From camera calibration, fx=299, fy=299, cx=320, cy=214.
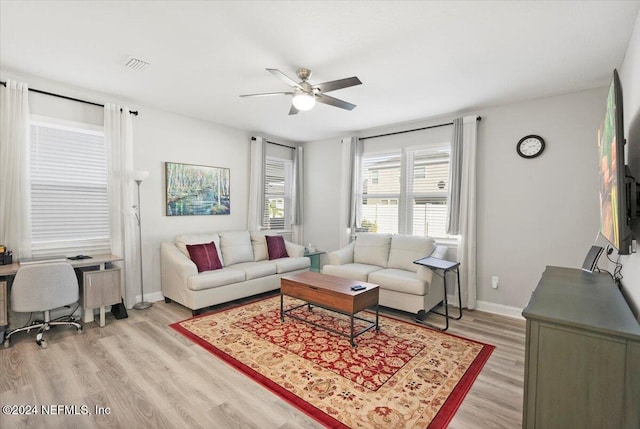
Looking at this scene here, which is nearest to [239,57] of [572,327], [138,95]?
[138,95]

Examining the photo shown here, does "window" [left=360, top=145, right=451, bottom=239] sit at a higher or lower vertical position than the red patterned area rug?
higher

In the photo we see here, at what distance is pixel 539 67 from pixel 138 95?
434 cm

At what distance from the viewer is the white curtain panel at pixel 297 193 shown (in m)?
6.04

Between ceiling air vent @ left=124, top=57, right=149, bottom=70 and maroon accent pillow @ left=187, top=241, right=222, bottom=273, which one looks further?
maroon accent pillow @ left=187, top=241, right=222, bottom=273

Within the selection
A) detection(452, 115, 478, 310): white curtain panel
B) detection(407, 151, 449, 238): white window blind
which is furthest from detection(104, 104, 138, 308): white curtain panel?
detection(452, 115, 478, 310): white curtain panel

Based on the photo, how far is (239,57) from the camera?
8.71 ft

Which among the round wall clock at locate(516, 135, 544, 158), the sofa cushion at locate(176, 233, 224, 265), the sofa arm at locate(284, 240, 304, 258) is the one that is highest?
the round wall clock at locate(516, 135, 544, 158)

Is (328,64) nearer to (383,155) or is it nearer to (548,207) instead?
(383,155)

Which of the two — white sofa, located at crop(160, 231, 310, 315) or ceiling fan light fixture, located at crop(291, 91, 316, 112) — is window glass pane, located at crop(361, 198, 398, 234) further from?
ceiling fan light fixture, located at crop(291, 91, 316, 112)

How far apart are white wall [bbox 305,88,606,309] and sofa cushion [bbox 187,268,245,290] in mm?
3260

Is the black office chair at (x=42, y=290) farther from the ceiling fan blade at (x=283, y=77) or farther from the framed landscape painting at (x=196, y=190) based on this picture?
the ceiling fan blade at (x=283, y=77)

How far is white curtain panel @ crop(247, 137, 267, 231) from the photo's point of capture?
525 centimetres

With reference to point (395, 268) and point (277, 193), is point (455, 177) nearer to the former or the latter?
point (395, 268)

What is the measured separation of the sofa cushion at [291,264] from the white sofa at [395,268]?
71cm
